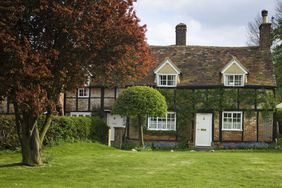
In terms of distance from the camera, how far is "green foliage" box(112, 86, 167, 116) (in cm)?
2766

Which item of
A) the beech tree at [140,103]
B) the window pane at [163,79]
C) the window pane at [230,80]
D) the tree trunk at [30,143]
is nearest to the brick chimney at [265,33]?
the window pane at [230,80]

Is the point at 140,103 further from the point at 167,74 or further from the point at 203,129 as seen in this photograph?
the point at 203,129

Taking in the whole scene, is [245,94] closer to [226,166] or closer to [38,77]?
[226,166]

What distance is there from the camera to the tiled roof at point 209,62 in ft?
103

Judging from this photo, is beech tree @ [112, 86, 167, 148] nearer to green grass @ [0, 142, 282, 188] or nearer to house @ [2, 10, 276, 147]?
house @ [2, 10, 276, 147]

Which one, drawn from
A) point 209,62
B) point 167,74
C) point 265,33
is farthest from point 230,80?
point 265,33

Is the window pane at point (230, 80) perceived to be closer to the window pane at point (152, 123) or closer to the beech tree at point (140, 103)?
the beech tree at point (140, 103)

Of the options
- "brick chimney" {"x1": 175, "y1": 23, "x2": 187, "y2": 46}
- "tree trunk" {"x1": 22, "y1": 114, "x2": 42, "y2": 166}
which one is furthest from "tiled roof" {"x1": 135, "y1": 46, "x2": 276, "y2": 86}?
"tree trunk" {"x1": 22, "y1": 114, "x2": 42, "y2": 166}

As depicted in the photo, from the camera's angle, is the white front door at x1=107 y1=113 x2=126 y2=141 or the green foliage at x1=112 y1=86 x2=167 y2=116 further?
the white front door at x1=107 y1=113 x2=126 y2=141

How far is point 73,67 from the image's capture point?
14.7 meters

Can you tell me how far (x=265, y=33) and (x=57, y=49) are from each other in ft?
74.0

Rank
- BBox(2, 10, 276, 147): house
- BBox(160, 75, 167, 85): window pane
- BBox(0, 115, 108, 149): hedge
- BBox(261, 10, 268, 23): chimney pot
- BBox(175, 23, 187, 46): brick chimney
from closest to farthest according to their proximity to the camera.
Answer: BBox(0, 115, 108, 149): hedge, BBox(2, 10, 276, 147): house, BBox(160, 75, 167, 85): window pane, BBox(261, 10, 268, 23): chimney pot, BBox(175, 23, 187, 46): brick chimney

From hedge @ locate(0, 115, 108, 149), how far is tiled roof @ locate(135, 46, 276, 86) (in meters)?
5.30

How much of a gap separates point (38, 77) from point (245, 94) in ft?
66.4
